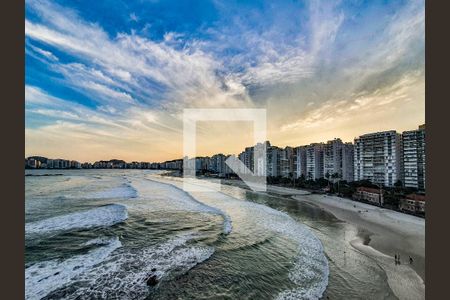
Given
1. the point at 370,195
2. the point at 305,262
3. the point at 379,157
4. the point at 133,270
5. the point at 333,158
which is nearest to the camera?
the point at 133,270

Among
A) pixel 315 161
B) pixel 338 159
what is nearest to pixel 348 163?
pixel 338 159

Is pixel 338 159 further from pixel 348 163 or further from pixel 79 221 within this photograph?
pixel 79 221

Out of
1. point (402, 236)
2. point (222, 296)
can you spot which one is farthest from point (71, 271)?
point (402, 236)

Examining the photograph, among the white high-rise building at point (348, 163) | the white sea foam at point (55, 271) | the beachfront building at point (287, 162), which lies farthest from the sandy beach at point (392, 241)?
the beachfront building at point (287, 162)

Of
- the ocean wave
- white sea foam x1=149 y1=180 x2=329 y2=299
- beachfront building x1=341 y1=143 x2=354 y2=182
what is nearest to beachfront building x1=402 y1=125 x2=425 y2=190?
beachfront building x1=341 y1=143 x2=354 y2=182

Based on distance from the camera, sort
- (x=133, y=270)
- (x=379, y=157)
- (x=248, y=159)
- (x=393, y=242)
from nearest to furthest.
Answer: (x=133, y=270) → (x=393, y=242) → (x=379, y=157) → (x=248, y=159)

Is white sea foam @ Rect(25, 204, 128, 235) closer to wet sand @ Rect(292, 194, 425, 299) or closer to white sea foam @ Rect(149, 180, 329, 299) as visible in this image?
white sea foam @ Rect(149, 180, 329, 299)
